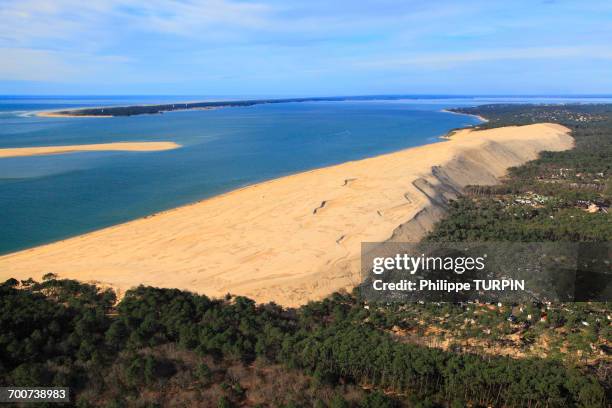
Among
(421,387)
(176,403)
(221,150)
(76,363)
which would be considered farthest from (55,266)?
(221,150)

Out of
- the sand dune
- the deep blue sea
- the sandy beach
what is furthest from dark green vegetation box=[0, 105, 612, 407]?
the sandy beach

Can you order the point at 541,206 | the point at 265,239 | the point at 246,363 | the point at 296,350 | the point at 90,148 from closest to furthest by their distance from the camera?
1. the point at 246,363
2. the point at 296,350
3. the point at 265,239
4. the point at 541,206
5. the point at 90,148

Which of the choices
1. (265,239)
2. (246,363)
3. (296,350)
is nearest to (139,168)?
(265,239)

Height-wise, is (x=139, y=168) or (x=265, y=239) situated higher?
A: (x=139, y=168)

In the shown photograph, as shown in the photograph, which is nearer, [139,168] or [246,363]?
[246,363]

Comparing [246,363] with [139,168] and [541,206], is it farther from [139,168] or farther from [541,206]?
[139,168]

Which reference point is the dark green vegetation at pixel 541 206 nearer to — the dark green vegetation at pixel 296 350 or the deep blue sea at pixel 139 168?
the dark green vegetation at pixel 296 350

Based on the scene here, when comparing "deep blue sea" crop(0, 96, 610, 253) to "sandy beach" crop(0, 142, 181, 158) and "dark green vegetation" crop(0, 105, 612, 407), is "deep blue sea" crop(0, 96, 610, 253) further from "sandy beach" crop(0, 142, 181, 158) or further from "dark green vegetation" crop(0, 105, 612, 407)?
"dark green vegetation" crop(0, 105, 612, 407)
